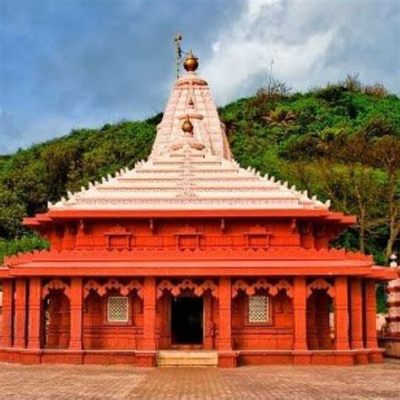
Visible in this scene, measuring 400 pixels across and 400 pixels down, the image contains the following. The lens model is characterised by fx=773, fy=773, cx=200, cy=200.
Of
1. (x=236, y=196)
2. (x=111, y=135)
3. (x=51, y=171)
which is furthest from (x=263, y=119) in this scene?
(x=236, y=196)

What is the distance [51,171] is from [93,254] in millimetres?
37489

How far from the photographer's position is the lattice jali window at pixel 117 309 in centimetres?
2294

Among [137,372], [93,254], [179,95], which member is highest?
[179,95]

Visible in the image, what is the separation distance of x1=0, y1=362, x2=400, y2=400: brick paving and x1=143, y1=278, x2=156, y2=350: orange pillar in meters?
1.02

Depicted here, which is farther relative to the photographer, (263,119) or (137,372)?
(263,119)

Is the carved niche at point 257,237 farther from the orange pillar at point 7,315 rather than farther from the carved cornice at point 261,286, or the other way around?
the orange pillar at point 7,315

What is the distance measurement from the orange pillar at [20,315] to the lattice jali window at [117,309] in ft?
8.45

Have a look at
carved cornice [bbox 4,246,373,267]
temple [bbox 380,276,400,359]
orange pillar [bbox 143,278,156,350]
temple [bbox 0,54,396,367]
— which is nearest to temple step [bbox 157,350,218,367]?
temple [bbox 0,54,396,367]

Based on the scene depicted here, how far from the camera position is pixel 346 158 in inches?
1903

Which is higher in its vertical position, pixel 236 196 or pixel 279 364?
pixel 236 196

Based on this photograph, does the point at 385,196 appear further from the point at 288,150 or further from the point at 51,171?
the point at 51,171

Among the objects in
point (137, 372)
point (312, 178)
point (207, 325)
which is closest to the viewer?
point (137, 372)

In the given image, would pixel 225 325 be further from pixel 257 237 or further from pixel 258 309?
pixel 257 237

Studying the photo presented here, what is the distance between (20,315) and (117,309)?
2911 mm
